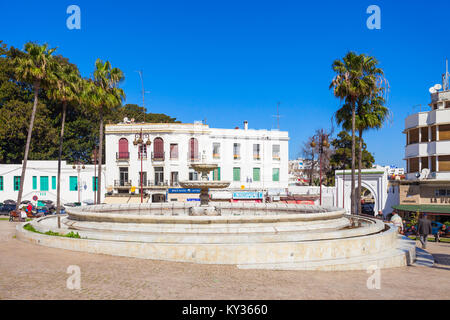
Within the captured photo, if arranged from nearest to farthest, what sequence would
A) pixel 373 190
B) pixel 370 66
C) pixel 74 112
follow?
1. pixel 370 66
2. pixel 373 190
3. pixel 74 112

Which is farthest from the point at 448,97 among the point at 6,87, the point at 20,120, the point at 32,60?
the point at 6,87

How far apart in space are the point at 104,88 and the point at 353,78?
65.3 feet

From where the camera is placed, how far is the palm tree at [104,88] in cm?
3272

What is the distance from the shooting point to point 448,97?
32.2 metres

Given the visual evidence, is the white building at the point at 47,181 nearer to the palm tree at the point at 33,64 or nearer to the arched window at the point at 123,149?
the arched window at the point at 123,149

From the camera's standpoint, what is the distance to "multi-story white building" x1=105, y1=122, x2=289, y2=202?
43.5 m

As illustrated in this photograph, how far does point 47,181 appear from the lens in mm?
44812

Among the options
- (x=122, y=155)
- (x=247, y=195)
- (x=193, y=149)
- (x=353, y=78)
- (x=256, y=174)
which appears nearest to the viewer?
(x=353, y=78)

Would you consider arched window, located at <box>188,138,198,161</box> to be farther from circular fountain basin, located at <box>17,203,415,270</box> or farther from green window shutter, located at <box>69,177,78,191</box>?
circular fountain basin, located at <box>17,203,415,270</box>

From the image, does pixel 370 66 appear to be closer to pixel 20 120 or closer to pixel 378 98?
pixel 378 98

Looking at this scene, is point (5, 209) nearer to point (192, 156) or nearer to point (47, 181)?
point (47, 181)

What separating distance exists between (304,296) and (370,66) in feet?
78.4

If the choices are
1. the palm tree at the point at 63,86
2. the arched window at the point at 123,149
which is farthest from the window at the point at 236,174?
the palm tree at the point at 63,86

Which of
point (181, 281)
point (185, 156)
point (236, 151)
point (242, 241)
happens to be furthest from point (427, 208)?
point (181, 281)
